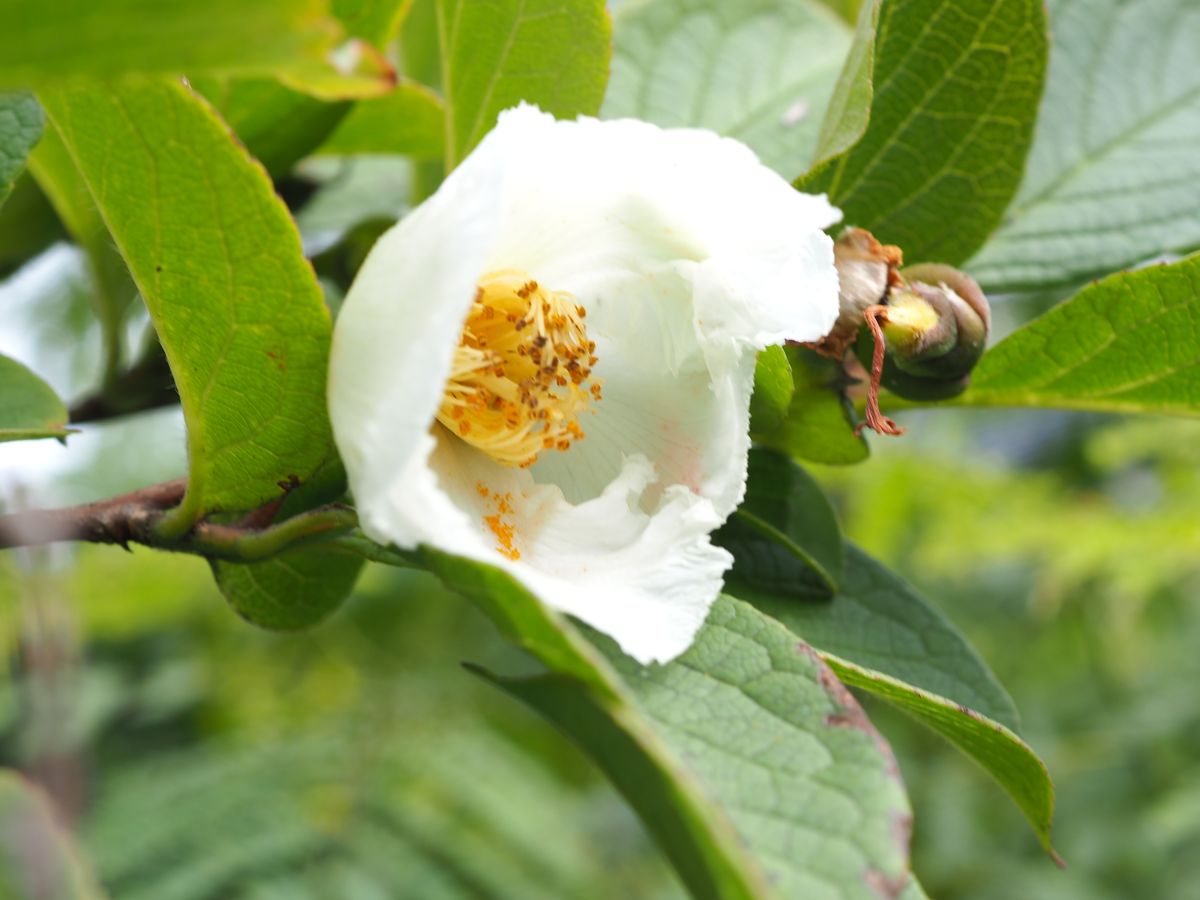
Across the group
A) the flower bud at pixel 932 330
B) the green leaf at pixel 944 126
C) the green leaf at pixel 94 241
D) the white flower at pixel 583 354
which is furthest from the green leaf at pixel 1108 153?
the green leaf at pixel 94 241

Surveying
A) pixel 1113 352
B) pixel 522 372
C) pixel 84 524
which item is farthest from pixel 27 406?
pixel 1113 352

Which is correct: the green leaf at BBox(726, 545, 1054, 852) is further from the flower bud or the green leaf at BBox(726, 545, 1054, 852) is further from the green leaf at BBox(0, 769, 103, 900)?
the green leaf at BBox(0, 769, 103, 900)

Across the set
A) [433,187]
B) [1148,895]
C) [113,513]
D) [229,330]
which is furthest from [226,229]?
[1148,895]

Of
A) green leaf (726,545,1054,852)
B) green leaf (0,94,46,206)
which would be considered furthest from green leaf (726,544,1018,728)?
green leaf (0,94,46,206)

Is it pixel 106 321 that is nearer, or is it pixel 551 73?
pixel 551 73

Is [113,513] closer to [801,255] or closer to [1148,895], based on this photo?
[801,255]

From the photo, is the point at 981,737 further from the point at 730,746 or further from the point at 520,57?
the point at 520,57

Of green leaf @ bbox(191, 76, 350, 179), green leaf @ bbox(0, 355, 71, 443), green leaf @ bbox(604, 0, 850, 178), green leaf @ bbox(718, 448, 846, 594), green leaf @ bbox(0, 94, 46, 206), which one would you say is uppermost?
green leaf @ bbox(0, 94, 46, 206)
